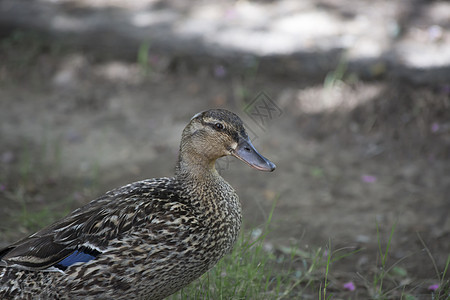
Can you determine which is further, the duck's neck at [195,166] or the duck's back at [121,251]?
the duck's neck at [195,166]

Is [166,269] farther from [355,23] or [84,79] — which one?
[355,23]

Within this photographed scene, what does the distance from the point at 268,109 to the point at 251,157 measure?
2745 millimetres

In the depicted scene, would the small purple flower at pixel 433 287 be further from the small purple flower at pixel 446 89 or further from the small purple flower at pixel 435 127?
the small purple flower at pixel 446 89

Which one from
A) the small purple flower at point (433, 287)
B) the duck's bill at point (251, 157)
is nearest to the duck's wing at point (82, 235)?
the duck's bill at point (251, 157)

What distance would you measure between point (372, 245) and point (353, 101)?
203 centimetres

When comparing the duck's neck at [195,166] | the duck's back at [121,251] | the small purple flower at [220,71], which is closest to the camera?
the duck's back at [121,251]

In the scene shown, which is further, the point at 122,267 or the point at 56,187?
the point at 56,187

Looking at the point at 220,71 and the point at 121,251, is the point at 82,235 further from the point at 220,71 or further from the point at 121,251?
the point at 220,71

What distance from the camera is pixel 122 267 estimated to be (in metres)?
2.91

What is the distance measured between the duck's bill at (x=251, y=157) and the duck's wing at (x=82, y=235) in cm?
54

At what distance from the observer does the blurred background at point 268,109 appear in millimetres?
4750

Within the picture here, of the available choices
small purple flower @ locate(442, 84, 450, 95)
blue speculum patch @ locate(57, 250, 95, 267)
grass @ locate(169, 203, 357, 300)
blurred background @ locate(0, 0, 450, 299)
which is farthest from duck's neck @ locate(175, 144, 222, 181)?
small purple flower @ locate(442, 84, 450, 95)

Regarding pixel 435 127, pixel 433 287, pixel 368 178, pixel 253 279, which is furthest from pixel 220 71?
pixel 433 287

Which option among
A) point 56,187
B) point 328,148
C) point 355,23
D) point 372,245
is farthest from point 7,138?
point 355,23
